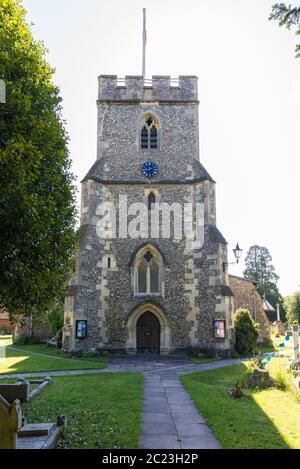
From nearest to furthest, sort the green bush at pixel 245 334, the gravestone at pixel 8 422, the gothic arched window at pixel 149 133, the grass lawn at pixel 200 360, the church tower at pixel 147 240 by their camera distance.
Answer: the gravestone at pixel 8 422 < the grass lawn at pixel 200 360 < the church tower at pixel 147 240 < the green bush at pixel 245 334 < the gothic arched window at pixel 149 133

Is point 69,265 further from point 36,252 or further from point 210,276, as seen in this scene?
point 210,276

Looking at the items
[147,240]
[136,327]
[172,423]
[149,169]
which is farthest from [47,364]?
[149,169]

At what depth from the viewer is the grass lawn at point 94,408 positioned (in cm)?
690

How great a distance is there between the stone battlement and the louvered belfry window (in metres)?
1.45

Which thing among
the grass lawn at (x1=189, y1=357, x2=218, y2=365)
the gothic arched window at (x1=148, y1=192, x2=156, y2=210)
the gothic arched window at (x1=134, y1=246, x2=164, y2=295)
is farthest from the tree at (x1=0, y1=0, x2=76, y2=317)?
the gothic arched window at (x1=148, y1=192, x2=156, y2=210)

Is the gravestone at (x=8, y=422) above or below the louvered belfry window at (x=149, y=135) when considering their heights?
below

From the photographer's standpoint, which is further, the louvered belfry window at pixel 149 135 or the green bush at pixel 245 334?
the louvered belfry window at pixel 149 135

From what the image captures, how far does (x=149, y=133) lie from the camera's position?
76.9 ft

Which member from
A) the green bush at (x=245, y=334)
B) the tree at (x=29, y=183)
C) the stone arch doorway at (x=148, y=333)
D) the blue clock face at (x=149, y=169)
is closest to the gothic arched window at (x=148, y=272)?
the stone arch doorway at (x=148, y=333)

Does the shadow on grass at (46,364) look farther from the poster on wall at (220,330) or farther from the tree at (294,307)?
the tree at (294,307)

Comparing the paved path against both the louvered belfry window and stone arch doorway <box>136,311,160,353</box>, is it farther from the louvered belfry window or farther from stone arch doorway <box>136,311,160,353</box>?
the louvered belfry window

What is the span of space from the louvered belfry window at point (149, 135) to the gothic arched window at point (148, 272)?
6010 mm

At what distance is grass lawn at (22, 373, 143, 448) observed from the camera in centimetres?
690
